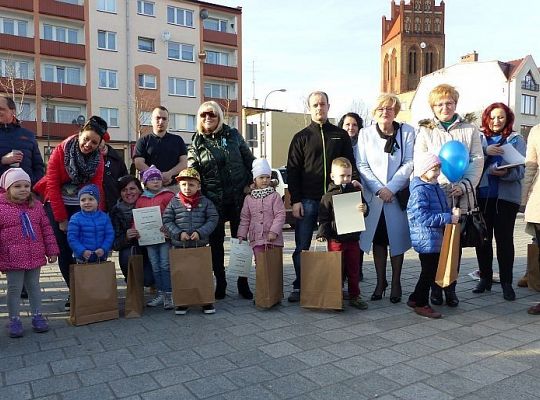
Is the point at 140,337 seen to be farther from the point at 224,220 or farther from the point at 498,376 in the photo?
the point at 498,376

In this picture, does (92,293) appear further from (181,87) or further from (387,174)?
(181,87)

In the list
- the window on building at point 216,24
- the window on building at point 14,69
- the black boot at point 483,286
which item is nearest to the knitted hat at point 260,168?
the black boot at point 483,286

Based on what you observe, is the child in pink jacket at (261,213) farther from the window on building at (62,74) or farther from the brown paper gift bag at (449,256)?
the window on building at (62,74)

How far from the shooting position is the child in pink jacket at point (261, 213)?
5102 millimetres

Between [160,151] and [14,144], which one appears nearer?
[14,144]

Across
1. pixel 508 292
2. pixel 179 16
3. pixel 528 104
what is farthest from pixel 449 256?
pixel 528 104

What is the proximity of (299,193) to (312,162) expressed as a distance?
Result: 378 millimetres

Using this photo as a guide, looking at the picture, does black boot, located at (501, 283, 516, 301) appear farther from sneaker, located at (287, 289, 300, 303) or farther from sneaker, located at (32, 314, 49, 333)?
sneaker, located at (32, 314, 49, 333)

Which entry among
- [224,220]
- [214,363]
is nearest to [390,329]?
[214,363]

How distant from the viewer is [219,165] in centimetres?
529

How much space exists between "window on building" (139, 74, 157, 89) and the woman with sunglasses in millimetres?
35605

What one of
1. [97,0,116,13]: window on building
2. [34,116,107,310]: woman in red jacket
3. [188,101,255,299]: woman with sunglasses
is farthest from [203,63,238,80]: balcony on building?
[34,116,107,310]: woman in red jacket

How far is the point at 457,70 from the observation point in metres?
51.0

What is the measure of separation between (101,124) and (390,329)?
11.8 ft
